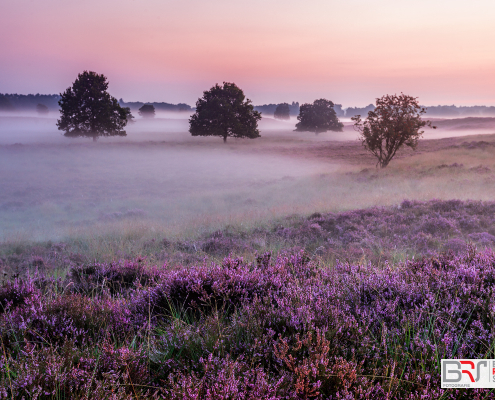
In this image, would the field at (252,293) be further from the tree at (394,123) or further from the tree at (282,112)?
the tree at (282,112)

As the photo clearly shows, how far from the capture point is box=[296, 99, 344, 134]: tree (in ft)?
251

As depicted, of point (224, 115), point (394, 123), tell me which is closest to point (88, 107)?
point (224, 115)

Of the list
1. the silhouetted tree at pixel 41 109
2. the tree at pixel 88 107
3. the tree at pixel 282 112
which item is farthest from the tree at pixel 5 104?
the tree at pixel 282 112

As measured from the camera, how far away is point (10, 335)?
278 centimetres

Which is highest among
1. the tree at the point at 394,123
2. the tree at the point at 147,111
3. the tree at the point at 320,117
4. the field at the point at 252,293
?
the tree at the point at 147,111

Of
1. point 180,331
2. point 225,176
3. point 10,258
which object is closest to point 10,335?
point 180,331

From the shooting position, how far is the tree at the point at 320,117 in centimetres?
7662

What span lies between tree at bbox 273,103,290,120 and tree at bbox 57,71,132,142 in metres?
99.3

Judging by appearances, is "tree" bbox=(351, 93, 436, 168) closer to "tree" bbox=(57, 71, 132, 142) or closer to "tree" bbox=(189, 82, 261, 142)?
"tree" bbox=(189, 82, 261, 142)

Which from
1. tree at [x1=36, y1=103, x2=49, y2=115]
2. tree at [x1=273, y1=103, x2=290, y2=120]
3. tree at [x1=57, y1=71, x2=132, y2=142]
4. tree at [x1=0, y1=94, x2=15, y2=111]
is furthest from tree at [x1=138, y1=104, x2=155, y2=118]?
tree at [x1=57, y1=71, x2=132, y2=142]

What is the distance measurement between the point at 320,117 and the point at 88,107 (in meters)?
49.5

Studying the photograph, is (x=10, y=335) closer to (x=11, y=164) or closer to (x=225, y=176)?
(x=225, y=176)

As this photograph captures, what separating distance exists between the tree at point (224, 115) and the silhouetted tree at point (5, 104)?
361 ft

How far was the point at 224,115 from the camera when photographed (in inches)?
2026
